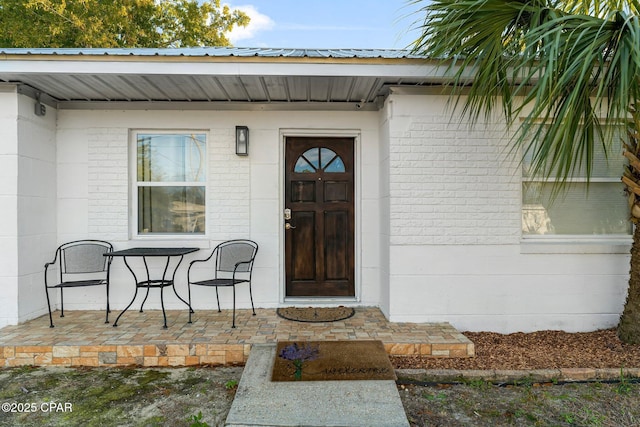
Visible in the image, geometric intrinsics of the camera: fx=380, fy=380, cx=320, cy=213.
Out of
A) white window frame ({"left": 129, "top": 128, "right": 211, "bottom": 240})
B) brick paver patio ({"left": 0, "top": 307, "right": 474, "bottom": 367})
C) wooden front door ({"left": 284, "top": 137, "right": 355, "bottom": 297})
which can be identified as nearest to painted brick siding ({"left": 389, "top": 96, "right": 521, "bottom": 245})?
wooden front door ({"left": 284, "top": 137, "right": 355, "bottom": 297})

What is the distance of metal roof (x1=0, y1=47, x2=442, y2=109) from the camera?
345 centimetres

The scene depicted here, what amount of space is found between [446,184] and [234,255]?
8.05ft

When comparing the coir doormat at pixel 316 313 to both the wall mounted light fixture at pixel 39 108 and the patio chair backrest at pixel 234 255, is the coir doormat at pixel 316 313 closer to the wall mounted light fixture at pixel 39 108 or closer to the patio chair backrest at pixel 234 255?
the patio chair backrest at pixel 234 255

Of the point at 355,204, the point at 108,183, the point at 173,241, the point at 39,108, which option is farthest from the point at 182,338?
the point at 39,108

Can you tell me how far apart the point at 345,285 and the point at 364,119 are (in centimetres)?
200

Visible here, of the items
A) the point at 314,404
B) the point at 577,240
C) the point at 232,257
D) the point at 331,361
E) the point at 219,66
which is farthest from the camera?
the point at 232,257

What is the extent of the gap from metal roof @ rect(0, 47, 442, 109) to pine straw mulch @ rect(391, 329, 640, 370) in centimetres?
259

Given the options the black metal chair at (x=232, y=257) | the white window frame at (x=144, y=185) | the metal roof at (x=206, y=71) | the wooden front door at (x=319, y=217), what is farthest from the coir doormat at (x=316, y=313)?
the metal roof at (x=206, y=71)

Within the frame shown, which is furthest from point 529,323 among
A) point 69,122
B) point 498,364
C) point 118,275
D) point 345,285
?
point 69,122

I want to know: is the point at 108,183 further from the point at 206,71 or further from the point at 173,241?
the point at 206,71

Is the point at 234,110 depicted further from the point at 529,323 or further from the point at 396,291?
the point at 529,323

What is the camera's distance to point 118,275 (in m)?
4.37

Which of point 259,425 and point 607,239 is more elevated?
point 607,239

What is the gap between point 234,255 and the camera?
4.34 meters
